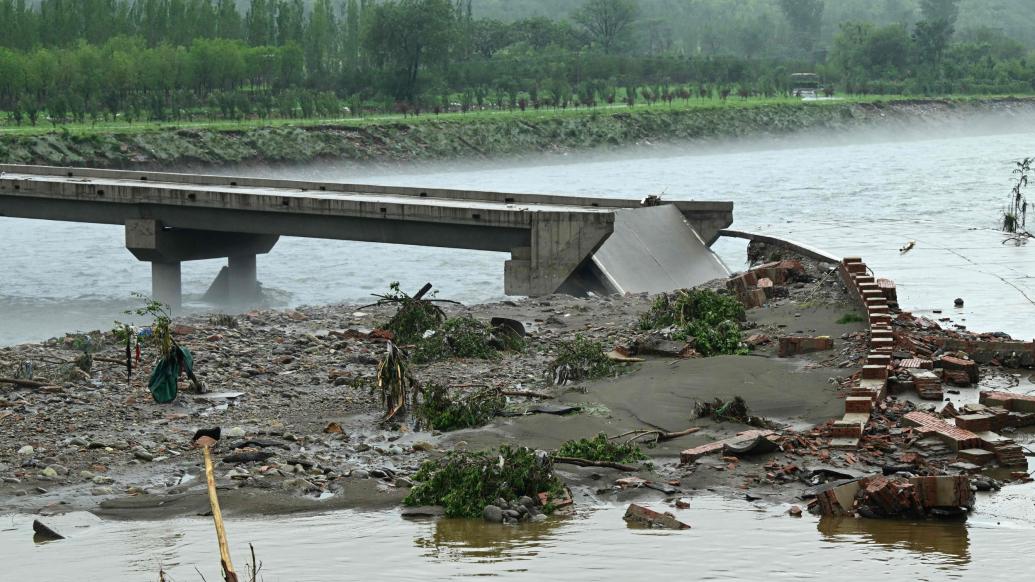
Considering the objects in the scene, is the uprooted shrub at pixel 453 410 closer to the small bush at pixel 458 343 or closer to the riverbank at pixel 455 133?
the small bush at pixel 458 343

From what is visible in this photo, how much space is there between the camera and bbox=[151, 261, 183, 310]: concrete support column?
3406cm

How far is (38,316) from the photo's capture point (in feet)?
109

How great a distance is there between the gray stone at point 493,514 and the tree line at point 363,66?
229 feet

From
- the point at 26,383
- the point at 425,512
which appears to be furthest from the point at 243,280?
the point at 425,512

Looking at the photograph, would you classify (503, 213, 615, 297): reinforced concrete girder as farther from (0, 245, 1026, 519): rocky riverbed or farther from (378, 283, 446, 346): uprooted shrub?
(378, 283, 446, 346): uprooted shrub

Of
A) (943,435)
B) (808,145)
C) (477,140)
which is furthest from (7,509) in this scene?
(808,145)

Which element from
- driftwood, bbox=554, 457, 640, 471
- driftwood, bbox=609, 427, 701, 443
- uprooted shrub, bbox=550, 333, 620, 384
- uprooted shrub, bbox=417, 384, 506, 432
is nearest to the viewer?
driftwood, bbox=554, 457, 640, 471

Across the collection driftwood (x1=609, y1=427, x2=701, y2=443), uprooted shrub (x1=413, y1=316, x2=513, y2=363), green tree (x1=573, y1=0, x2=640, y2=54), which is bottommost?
uprooted shrub (x1=413, y1=316, x2=513, y2=363)

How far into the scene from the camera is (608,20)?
173 metres

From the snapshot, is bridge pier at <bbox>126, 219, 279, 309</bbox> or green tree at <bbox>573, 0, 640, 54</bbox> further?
green tree at <bbox>573, 0, 640, 54</bbox>

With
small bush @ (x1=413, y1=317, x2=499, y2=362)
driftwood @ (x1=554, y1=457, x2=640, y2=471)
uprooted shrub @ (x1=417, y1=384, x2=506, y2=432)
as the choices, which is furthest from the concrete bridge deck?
driftwood @ (x1=554, y1=457, x2=640, y2=471)

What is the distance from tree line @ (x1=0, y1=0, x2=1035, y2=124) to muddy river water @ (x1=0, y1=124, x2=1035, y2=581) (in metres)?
16.4

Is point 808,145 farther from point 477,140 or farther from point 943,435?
point 943,435

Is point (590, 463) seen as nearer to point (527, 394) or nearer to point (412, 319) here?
point (527, 394)
